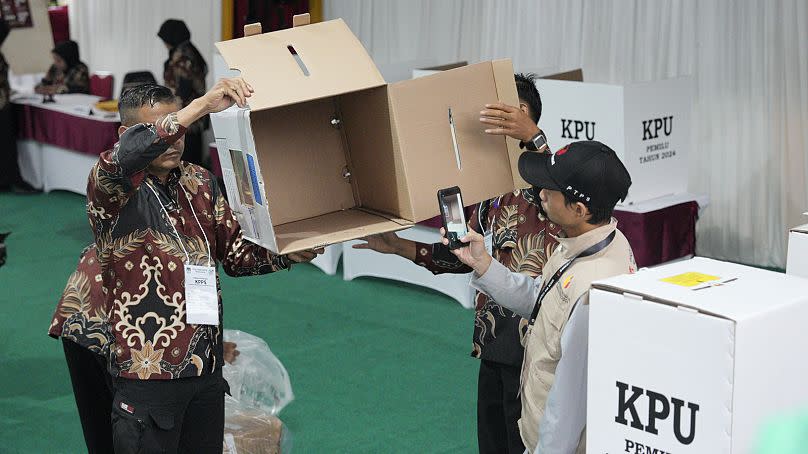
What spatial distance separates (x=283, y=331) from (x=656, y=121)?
2123 millimetres

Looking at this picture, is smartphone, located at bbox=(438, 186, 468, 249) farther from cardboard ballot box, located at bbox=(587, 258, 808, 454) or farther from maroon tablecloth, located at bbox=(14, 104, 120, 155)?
maroon tablecloth, located at bbox=(14, 104, 120, 155)

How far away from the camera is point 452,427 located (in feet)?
13.5

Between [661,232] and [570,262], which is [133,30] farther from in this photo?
[570,262]

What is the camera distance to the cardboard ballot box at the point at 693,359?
1396 mm

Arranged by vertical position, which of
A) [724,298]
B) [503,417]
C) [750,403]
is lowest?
[503,417]

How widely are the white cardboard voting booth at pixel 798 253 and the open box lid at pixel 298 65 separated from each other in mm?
941

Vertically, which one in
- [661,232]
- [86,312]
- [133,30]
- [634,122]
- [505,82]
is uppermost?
[133,30]

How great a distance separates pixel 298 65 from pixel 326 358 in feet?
9.40

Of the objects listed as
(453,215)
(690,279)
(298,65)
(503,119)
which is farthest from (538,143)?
(690,279)

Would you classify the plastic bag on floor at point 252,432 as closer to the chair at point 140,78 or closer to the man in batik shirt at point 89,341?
the man in batik shirt at point 89,341

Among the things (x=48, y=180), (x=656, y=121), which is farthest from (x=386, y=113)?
(x=48, y=180)

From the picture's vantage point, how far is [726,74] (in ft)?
21.0

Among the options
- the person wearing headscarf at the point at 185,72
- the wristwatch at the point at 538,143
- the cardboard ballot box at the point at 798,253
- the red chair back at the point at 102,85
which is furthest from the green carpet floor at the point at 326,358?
the red chair back at the point at 102,85

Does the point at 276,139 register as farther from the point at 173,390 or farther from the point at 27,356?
the point at 27,356
